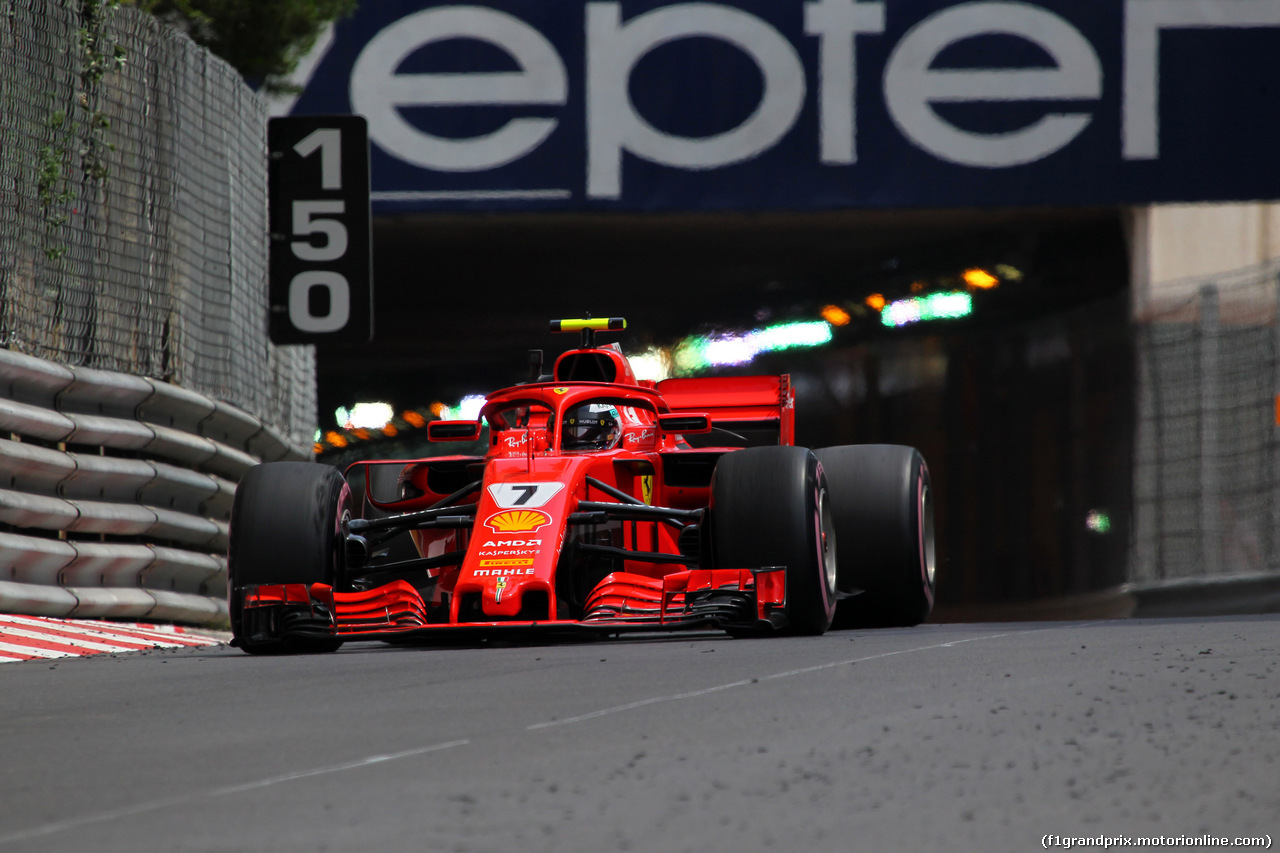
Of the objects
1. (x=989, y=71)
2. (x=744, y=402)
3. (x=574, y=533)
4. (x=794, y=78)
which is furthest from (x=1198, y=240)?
(x=574, y=533)

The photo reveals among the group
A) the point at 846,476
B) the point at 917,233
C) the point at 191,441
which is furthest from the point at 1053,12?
the point at 191,441

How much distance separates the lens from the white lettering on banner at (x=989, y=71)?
15836 mm

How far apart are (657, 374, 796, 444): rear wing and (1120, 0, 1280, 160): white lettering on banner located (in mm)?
6343

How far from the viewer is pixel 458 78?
1588cm

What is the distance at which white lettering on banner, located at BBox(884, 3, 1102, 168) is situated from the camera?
52.0ft

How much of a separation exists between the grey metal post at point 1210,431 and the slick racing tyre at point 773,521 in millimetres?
6604

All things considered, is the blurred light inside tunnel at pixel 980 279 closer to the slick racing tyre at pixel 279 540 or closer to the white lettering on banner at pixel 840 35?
the white lettering on banner at pixel 840 35

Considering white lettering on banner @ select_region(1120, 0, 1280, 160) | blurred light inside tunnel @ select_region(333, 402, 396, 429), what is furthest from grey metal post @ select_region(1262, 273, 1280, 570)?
blurred light inside tunnel @ select_region(333, 402, 396, 429)

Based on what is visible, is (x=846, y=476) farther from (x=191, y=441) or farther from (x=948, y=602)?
(x=948, y=602)

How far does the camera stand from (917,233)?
1895 centimetres

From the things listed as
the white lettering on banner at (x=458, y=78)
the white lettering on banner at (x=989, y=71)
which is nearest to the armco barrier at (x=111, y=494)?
the white lettering on banner at (x=458, y=78)

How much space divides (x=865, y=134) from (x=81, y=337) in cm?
816

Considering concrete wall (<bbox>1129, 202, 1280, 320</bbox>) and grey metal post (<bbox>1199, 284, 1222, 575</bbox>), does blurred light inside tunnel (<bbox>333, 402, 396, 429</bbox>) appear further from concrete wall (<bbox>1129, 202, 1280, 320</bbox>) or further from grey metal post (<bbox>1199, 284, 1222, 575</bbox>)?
grey metal post (<bbox>1199, 284, 1222, 575</bbox>)

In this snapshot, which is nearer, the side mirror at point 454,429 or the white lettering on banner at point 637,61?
the side mirror at point 454,429
